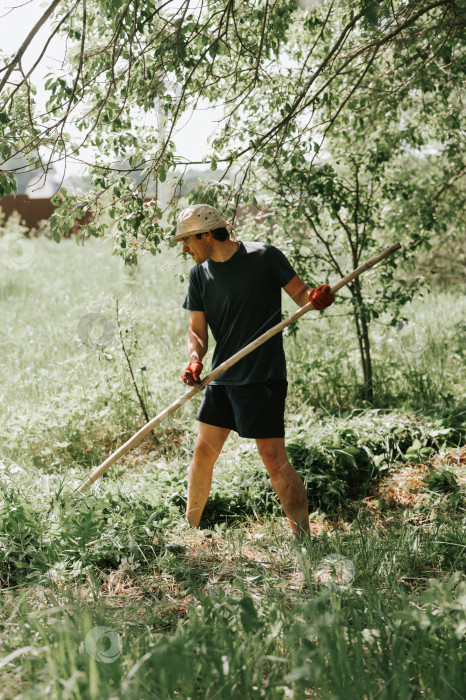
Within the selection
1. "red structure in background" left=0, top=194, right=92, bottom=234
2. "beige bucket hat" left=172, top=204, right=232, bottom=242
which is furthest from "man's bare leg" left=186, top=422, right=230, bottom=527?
"red structure in background" left=0, top=194, right=92, bottom=234

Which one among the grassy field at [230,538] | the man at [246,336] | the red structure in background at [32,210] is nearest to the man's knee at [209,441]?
the man at [246,336]

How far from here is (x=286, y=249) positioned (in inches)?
218

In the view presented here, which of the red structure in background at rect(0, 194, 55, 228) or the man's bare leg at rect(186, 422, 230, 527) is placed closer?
the man's bare leg at rect(186, 422, 230, 527)

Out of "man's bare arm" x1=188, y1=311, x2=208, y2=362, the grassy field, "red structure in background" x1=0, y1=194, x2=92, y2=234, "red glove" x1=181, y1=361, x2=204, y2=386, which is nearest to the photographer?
the grassy field

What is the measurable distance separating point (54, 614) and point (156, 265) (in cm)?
1135

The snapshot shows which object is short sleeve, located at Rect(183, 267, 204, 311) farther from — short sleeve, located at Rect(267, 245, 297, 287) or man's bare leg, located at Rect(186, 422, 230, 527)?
man's bare leg, located at Rect(186, 422, 230, 527)

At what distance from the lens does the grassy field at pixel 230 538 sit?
6.19 ft

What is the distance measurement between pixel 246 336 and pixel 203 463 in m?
0.81

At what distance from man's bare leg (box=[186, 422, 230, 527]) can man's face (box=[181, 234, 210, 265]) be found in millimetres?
991

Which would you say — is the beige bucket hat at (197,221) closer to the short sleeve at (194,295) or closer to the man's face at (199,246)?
the man's face at (199,246)

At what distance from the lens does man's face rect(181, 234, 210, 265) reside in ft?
10.8

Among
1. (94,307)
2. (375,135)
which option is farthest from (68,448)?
(375,135)

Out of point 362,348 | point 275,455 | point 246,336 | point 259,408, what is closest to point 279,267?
point 246,336

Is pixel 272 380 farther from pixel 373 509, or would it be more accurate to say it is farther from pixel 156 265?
pixel 156 265
